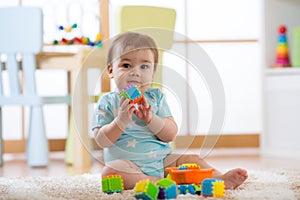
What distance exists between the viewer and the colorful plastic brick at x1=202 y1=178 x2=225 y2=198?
4.24ft

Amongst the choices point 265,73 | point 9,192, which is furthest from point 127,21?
point 9,192

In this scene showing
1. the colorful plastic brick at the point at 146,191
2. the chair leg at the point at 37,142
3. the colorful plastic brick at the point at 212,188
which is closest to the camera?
the colorful plastic brick at the point at 146,191

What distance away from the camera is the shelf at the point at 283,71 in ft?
8.51

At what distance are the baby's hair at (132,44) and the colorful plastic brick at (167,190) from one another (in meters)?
0.29

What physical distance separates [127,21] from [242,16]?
1.10 m

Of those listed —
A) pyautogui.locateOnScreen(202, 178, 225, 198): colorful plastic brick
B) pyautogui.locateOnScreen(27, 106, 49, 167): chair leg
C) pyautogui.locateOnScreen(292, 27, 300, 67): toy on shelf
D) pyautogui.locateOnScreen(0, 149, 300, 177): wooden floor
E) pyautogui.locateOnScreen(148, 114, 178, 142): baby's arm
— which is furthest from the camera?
pyautogui.locateOnScreen(292, 27, 300, 67): toy on shelf

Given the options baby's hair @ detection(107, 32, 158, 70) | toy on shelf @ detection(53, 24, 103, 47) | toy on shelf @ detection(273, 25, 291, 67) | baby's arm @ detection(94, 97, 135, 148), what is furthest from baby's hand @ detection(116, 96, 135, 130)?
toy on shelf @ detection(273, 25, 291, 67)

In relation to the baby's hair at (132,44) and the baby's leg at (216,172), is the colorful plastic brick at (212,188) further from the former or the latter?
the baby's hair at (132,44)

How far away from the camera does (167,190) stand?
1218mm

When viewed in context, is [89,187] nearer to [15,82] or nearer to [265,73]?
[15,82]

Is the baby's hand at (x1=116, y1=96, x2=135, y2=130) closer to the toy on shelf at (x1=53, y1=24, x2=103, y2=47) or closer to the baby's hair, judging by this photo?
the baby's hair

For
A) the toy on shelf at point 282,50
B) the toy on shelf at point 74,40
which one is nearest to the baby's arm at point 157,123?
the toy on shelf at point 74,40

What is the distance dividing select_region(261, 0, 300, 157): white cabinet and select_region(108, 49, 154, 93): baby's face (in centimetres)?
135

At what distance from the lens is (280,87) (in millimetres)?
2674
